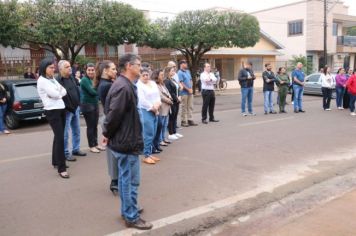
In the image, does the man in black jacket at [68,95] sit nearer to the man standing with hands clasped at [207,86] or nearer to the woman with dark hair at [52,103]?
the woman with dark hair at [52,103]

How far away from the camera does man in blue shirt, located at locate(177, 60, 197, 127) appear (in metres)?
10.4

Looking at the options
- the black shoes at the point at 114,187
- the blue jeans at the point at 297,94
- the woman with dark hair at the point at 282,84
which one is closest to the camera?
the black shoes at the point at 114,187

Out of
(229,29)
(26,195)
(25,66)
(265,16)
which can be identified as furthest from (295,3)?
(26,195)

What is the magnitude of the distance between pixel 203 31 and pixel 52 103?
1657 cm

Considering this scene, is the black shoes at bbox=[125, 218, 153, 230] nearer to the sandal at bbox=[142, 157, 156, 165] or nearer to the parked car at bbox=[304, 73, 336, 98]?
the sandal at bbox=[142, 157, 156, 165]

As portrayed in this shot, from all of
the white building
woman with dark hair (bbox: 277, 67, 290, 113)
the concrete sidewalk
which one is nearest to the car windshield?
woman with dark hair (bbox: 277, 67, 290, 113)

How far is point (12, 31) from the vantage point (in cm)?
1634

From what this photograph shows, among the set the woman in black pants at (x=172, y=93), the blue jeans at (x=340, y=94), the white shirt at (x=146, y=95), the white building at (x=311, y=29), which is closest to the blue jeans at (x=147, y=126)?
the white shirt at (x=146, y=95)

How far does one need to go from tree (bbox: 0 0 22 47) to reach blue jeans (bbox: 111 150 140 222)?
14.3m

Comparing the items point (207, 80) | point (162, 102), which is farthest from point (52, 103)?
point (207, 80)

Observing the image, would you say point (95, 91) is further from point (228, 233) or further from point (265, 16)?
point (265, 16)

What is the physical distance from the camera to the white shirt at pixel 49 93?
590cm

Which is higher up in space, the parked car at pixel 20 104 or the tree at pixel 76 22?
the tree at pixel 76 22

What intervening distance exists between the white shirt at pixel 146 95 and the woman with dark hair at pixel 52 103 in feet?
4.38
